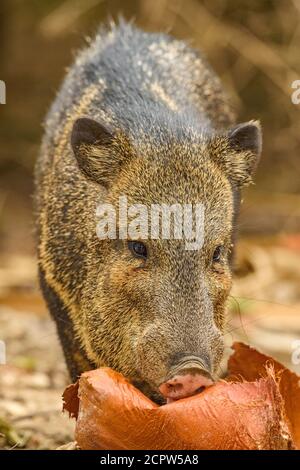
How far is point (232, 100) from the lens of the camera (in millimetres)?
11281

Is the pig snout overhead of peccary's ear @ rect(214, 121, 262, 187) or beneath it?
beneath

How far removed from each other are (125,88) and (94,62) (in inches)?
28.6

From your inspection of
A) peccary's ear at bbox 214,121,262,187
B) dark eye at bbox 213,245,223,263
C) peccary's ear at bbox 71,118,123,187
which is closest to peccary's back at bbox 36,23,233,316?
peccary's ear at bbox 71,118,123,187

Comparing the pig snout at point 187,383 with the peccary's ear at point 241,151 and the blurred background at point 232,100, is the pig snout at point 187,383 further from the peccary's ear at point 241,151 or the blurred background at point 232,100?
the blurred background at point 232,100

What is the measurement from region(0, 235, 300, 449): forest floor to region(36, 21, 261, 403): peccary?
0.61 metres

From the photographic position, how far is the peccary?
4316 mm

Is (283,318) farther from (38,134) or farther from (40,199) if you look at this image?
(38,134)

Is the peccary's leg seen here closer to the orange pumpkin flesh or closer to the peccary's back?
the peccary's back

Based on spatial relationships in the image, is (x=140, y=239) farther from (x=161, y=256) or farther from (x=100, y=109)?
(x=100, y=109)

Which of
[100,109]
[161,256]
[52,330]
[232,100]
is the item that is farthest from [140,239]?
[232,100]

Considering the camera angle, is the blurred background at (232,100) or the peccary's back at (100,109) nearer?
the peccary's back at (100,109)

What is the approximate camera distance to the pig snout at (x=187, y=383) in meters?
3.82

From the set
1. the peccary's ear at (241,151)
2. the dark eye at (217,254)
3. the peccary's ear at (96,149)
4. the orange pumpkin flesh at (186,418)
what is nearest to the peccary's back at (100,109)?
the peccary's ear at (96,149)

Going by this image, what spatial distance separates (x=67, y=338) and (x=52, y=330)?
3363 mm
